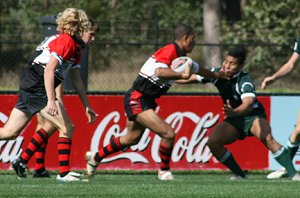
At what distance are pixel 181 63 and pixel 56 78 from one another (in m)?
1.56

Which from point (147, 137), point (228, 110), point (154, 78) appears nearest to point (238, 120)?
point (228, 110)

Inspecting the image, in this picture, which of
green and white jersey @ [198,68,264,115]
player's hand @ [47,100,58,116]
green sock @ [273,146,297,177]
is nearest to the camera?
player's hand @ [47,100,58,116]

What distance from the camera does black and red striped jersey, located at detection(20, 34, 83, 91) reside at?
40.0 feet

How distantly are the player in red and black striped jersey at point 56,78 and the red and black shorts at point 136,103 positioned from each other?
0.75m

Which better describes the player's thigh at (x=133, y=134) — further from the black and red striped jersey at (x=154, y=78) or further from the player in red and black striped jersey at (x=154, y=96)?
the black and red striped jersey at (x=154, y=78)

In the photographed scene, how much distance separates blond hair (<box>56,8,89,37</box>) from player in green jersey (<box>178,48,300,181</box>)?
7.28 feet

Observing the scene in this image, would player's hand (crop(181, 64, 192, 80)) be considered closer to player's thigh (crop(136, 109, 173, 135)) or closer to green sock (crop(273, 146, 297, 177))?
player's thigh (crop(136, 109, 173, 135))

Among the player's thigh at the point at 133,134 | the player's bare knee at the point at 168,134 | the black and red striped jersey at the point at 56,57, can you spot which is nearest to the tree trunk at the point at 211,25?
the player's thigh at the point at 133,134

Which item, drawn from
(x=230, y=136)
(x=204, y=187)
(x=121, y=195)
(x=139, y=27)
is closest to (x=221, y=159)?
(x=230, y=136)

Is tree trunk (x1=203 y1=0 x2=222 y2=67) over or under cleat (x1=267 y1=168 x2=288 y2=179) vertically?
over

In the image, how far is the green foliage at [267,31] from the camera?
78.0 ft

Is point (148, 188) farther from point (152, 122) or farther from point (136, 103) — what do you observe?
point (136, 103)

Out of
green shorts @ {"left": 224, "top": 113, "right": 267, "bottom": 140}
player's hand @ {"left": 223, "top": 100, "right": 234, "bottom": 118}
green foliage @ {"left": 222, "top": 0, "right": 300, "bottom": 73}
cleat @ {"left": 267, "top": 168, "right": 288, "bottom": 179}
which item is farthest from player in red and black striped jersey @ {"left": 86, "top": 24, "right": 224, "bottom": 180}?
green foliage @ {"left": 222, "top": 0, "right": 300, "bottom": 73}

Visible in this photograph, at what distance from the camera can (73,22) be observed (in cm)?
1230
